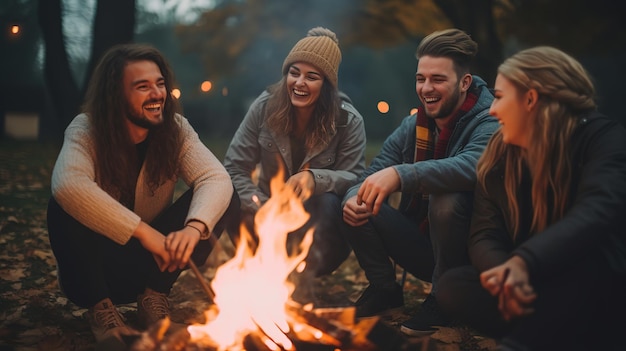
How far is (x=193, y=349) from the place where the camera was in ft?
9.81

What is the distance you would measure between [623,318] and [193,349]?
6.35 feet

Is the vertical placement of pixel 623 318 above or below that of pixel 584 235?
below

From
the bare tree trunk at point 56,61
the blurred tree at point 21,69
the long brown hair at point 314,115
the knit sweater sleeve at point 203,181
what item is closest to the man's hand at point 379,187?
the knit sweater sleeve at point 203,181

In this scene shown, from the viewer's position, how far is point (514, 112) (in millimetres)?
3092

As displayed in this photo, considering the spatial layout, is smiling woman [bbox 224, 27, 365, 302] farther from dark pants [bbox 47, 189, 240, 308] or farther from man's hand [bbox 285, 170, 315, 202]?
dark pants [bbox 47, 189, 240, 308]

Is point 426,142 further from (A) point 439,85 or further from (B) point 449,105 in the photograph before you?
(A) point 439,85

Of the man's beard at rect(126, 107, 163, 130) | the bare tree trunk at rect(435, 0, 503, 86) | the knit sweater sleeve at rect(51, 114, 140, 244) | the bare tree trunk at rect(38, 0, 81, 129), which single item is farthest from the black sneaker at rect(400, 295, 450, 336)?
the bare tree trunk at rect(435, 0, 503, 86)

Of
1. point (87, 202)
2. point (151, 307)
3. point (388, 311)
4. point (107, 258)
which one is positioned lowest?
point (388, 311)

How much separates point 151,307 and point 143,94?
1.33 meters

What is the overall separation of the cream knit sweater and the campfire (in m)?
0.37

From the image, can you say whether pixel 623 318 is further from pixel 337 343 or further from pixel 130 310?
pixel 130 310

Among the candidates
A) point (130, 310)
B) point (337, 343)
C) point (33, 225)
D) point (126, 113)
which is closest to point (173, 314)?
point (130, 310)

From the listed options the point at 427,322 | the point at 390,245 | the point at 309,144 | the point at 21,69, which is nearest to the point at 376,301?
the point at 390,245

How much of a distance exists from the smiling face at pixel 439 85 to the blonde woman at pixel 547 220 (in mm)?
961
